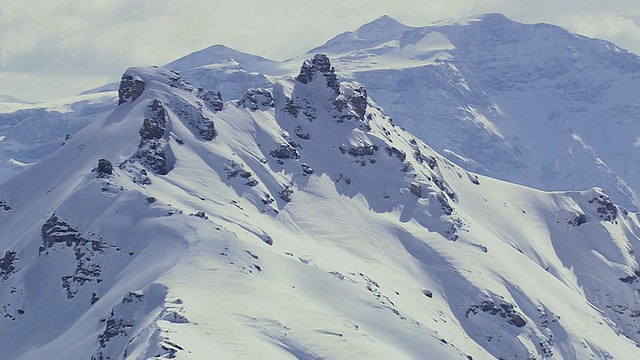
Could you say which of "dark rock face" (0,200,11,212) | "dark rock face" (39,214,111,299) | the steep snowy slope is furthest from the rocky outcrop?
"dark rock face" (0,200,11,212)

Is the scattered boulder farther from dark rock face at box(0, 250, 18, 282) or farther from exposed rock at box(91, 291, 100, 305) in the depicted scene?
exposed rock at box(91, 291, 100, 305)

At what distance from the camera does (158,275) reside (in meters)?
132

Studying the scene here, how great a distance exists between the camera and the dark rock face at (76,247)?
146 meters

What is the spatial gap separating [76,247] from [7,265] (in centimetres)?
1435

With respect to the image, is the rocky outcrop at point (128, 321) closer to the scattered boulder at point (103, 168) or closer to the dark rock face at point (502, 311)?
the scattered boulder at point (103, 168)

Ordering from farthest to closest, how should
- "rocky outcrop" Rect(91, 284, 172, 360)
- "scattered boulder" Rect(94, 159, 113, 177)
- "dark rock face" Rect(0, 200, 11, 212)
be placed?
"dark rock face" Rect(0, 200, 11, 212)
"scattered boulder" Rect(94, 159, 113, 177)
"rocky outcrop" Rect(91, 284, 172, 360)

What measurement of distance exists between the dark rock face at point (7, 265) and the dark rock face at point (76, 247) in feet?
19.5

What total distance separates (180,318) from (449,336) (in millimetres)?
73266

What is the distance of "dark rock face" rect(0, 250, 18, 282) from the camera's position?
156 m

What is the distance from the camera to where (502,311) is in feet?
631

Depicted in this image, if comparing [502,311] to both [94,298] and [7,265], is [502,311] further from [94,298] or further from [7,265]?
[7,265]

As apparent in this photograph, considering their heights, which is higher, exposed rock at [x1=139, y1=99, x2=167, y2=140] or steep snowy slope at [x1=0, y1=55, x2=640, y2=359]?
exposed rock at [x1=139, y1=99, x2=167, y2=140]

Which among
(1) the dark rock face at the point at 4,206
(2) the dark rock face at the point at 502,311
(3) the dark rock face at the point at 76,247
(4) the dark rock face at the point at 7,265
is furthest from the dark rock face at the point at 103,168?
(2) the dark rock face at the point at 502,311

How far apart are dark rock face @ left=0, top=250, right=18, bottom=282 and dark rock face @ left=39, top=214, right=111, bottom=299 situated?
5.96 m
